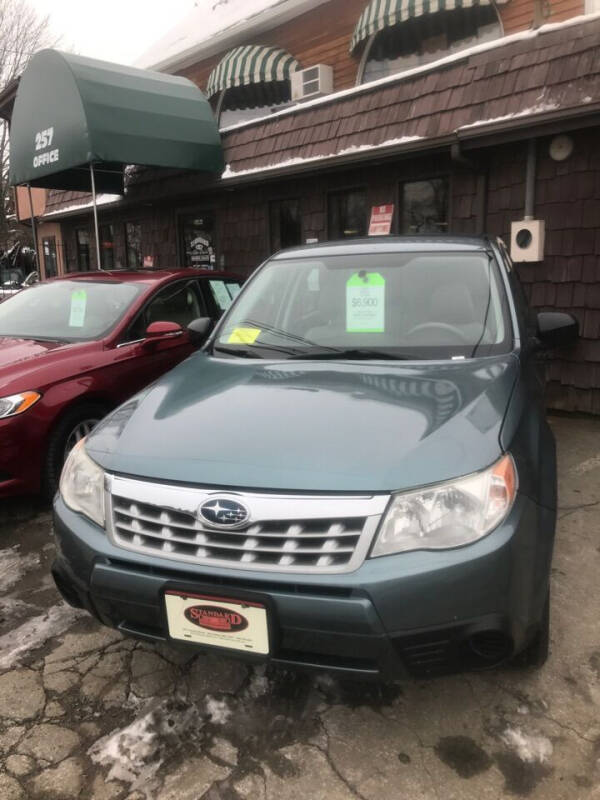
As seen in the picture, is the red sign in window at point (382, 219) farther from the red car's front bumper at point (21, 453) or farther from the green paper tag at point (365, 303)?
the red car's front bumper at point (21, 453)

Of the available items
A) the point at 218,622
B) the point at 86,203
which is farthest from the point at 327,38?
the point at 218,622

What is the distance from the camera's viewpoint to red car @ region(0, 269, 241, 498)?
11.3 ft

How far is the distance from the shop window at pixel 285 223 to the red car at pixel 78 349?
9.63ft

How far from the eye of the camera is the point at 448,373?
2258mm

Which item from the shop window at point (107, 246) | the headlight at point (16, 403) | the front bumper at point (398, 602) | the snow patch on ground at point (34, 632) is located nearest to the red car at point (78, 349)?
the headlight at point (16, 403)

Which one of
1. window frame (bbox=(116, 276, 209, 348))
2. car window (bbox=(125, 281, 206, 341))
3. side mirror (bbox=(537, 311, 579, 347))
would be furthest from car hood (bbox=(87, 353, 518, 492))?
car window (bbox=(125, 281, 206, 341))

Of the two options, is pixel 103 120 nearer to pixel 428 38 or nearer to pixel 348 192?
pixel 348 192

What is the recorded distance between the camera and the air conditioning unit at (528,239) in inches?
224

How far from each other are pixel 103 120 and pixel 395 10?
404 centimetres

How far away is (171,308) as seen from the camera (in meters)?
4.73

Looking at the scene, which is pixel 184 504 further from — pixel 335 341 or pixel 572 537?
pixel 572 537

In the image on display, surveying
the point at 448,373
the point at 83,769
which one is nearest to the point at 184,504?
the point at 83,769

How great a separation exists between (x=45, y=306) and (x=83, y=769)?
3590 mm

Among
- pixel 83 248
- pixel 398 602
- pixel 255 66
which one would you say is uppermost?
pixel 255 66
